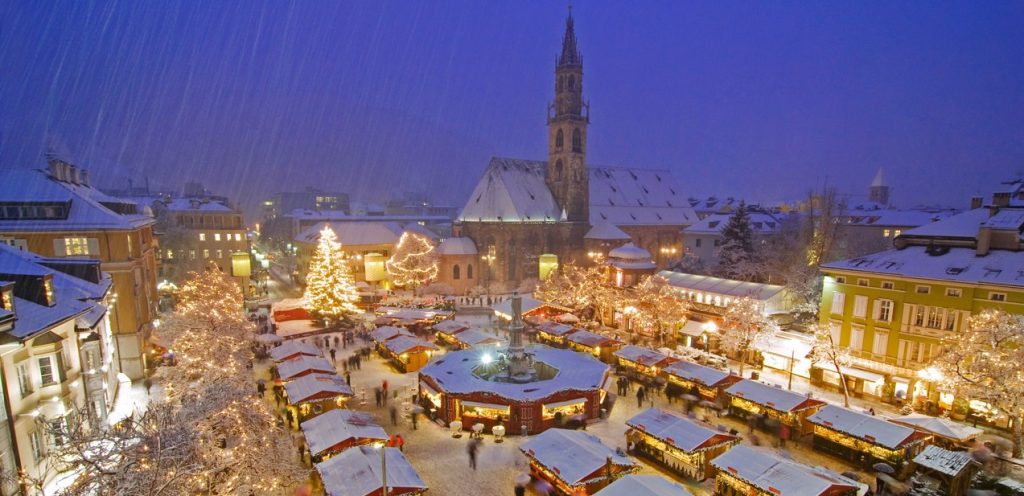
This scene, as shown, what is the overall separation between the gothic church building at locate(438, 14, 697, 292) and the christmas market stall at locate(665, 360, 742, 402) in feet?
94.1

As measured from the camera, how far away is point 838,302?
26.9 meters

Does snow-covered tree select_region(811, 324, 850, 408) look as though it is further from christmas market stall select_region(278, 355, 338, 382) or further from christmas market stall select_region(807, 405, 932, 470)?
christmas market stall select_region(278, 355, 338, 382)

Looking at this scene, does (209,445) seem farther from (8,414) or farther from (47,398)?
(47,398)

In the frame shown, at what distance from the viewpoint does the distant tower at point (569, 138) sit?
58.7m

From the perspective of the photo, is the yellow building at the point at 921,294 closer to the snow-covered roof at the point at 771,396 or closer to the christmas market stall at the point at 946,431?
the christmas market stall at the point at 946,431

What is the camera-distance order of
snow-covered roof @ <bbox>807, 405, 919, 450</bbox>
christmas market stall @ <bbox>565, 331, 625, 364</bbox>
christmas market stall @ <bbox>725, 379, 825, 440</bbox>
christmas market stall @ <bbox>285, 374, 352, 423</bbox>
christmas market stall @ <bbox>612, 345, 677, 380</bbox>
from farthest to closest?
christmas market stall @ <bbox>565, 331, 625, 364</bbox>
christmas market stall @ <bbox>612, 345, 677, 380</bbox>
christmas market stall @ <bbox>285, 374, 352, 423</bbox>
christmas market stall @ <bbox>725, 379, 825, 440</bbox>
snow-covered roof @ <bbox>807, 405, 919, 450</bbox>

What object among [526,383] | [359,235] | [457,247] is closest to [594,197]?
[457,247]

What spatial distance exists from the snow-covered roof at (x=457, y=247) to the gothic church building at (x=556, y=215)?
0.12 metres

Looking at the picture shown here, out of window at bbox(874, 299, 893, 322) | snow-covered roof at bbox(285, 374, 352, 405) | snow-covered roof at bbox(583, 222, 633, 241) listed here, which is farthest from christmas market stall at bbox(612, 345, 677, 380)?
snow-covered roof at bbox(583, 222, 633, 241)

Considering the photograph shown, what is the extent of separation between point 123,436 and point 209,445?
2.79 metres

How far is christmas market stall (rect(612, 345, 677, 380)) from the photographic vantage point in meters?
27.3

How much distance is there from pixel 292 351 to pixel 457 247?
29.0 metres

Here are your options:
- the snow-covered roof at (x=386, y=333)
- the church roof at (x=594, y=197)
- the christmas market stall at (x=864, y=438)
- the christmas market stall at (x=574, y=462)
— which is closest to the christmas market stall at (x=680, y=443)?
the christmas market stall at (x=574, y=462)

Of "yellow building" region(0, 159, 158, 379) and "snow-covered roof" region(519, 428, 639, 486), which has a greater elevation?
"yellow building" region(0, 159, 158, 379)
